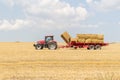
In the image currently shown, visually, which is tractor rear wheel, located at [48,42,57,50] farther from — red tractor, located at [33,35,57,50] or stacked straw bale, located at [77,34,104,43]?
stacked straw bale, located at [77,34,104,43]

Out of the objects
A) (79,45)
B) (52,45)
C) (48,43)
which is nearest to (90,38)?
(79,45)

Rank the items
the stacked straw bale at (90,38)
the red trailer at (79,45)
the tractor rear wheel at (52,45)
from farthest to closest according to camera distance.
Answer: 1. the stacked straw bale at (90,38)
2. the red trailer at (79,45)
3. the tractor rear wheel at (52,45)

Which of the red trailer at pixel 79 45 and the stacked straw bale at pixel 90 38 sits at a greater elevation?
the stacked straw bale at pixel 90 38

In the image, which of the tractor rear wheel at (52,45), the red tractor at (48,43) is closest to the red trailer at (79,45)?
the tractor rear wheel at (52,45)

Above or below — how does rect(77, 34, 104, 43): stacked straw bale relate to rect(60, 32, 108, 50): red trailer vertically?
above

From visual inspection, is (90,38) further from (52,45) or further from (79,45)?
(52,45)

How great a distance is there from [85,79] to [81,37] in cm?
3155

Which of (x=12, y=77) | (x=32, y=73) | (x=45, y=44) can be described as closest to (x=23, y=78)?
(x=12, y=77)

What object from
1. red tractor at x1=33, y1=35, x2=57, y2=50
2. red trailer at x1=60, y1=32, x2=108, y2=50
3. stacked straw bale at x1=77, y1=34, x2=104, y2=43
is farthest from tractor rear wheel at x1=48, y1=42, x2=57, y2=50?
stacked straw bale at x1=77, y1=34, x2=104, y2=43

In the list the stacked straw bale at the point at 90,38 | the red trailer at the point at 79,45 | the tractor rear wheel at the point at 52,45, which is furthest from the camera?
the stacked straw bale at the point at 90,38

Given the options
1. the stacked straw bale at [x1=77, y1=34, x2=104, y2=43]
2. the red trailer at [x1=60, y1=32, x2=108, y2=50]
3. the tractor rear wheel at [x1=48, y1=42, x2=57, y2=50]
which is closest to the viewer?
the tractor rear wheel at [x1=48, y1=42, x2=57, y2=50]

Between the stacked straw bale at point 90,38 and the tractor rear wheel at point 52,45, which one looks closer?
the tractor rear wheel at point 52,45

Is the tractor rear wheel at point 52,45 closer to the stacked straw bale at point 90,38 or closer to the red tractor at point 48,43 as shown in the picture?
the red tractor at point 48,43

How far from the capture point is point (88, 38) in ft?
155
